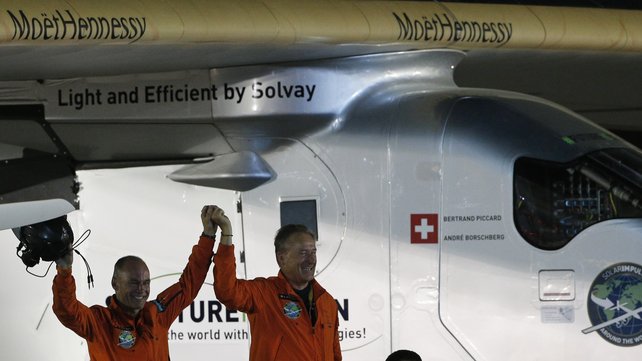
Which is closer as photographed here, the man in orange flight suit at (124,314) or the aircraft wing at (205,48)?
the man in orange flight suit at (124,314)

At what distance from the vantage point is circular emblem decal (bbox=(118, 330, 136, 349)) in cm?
509

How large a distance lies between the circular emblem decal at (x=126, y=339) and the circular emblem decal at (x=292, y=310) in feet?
2.16

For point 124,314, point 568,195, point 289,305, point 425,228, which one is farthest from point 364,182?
point 124,314

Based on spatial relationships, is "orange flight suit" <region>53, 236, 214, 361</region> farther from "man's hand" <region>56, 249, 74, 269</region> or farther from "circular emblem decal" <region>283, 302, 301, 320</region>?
"circular emblem decal" <region>283, 302, 301, 320</region>

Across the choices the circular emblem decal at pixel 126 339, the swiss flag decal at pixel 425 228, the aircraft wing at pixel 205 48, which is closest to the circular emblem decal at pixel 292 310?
the circular emblem decal at pixel 126 339

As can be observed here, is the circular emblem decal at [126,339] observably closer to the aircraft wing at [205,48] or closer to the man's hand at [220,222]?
the man's hand at [220,222]

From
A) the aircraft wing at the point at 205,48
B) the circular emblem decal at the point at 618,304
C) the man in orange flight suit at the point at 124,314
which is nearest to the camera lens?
the man in orange flight suit at the point at 124,314

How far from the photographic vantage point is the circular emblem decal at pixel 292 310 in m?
5.18

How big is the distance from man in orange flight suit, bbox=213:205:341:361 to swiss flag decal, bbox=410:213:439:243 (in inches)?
49.9

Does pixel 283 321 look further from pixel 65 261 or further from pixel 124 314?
pixel 65 261

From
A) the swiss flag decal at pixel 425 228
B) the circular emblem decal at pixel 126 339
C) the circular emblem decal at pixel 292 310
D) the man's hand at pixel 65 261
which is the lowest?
the circular emblem decal at pixel 126 339

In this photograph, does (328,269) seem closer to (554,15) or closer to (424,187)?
(424,187)

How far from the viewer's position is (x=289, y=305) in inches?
204

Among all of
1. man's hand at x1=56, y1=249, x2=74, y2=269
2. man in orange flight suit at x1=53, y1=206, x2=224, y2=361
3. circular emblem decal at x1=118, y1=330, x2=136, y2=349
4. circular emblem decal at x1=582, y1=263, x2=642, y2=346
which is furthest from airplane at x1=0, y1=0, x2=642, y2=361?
circular emblem decal at x1=118, y1=330, x2=136, y2=349
